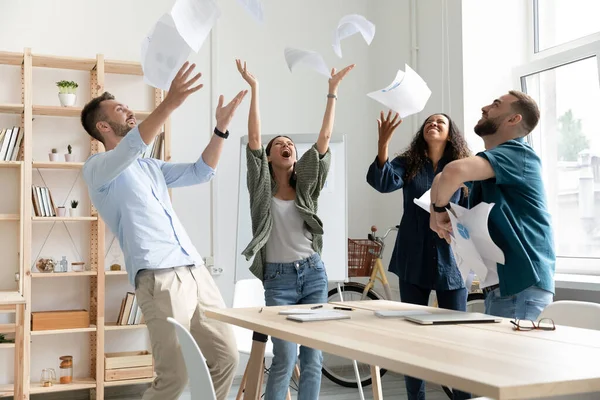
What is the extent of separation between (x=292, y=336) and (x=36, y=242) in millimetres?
3156

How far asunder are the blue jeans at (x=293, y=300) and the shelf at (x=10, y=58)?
240 centimetres

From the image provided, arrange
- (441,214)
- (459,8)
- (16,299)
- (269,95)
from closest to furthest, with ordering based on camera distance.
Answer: (441,214), (16,299), (459,8), (269,95)

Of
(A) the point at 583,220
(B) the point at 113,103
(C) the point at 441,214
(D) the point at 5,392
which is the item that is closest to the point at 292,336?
(C) the point at 441,214

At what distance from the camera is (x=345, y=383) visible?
4.64 m

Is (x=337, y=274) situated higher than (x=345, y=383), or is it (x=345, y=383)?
(x=337, y=274)

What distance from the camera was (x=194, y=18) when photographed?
2146mm

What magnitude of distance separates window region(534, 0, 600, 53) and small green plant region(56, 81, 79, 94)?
2981 millimetres

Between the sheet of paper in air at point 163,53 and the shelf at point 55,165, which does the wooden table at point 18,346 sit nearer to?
the shelf at point 55,165

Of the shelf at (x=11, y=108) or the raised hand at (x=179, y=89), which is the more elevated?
the shelf at (x=11, y=108)

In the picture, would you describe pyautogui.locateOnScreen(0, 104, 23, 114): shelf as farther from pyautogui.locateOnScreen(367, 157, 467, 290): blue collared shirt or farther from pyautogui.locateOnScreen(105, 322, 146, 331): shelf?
pyautogui.locateOnScreen(367, 157, 467, 290): blue collared shirt

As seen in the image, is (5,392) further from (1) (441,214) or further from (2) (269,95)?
(1) (441,214)

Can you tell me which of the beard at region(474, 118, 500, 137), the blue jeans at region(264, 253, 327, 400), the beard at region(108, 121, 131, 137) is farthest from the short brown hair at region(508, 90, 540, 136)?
the beard at region(108, 121, 131, 137)

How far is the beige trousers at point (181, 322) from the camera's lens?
2.23 meters

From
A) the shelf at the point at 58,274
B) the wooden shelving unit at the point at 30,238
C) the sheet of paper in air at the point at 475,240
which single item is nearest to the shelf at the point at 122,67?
the wooden shelving unit at the point at 30,238
